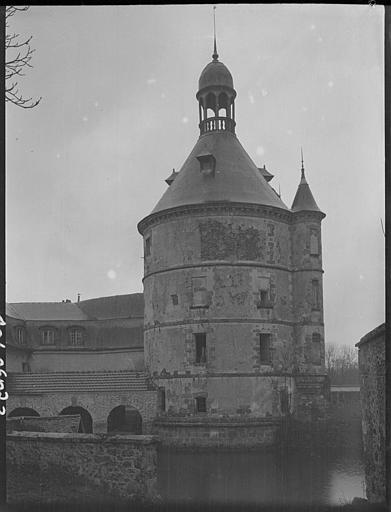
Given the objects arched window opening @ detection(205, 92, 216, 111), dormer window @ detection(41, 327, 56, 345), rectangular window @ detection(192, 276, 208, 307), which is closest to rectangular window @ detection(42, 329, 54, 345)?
dormer window @ detection(41, 327, 56, 345)

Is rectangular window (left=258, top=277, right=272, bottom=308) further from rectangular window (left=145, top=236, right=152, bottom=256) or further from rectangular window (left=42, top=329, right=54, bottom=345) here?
rectangular window (left=42, top=329, right=54, bottom=345)

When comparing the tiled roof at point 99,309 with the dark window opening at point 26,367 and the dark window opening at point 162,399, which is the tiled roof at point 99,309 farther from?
the dark window opening at point 162,399

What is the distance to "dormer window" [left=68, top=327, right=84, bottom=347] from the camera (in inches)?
1289

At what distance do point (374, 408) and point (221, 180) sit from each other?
1696 cm

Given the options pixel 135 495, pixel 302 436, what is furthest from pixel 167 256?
pixel 135 495

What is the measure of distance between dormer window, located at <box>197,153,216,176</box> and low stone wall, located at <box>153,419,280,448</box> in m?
10.6

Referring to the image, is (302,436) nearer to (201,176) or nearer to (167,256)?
(167,256)

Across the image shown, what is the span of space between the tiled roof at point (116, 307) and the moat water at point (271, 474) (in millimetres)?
10561

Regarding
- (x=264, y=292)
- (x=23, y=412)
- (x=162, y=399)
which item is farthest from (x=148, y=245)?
A: (x=23, y=412)

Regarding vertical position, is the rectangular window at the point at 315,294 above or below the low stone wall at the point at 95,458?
above

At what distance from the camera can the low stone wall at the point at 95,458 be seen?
40.9 ft

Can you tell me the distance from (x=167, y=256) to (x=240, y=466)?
31.6 ft

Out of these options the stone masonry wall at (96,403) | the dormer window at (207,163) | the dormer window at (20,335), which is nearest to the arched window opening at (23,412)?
the stone masonry wall at (96,403)

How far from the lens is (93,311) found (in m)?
34.1
